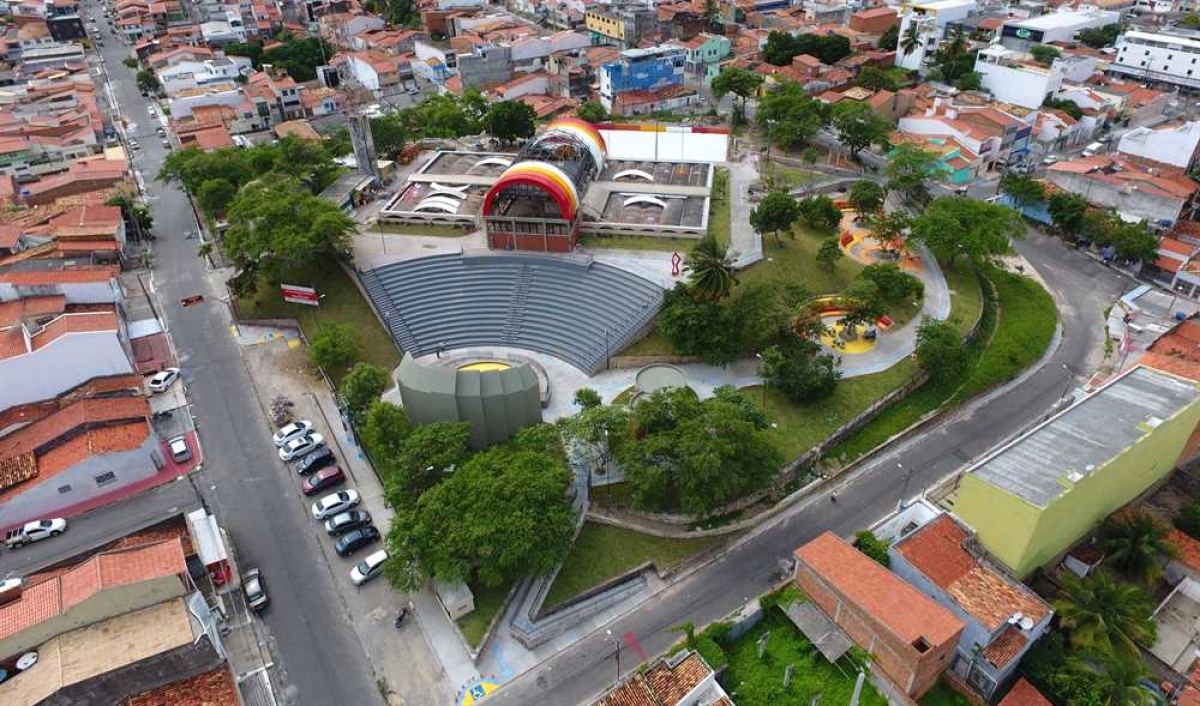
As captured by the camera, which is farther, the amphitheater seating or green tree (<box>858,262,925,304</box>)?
green tree (<box>858,262,925,304</box>)

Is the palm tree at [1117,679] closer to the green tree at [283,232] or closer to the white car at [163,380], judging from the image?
the green tree at [283,232]

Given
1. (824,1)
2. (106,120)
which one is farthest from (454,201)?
(824,1)

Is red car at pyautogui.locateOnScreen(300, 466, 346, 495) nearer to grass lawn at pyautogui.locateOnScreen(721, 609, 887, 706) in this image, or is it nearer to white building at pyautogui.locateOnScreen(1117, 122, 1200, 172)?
grass lawn at pyautogui.locateOnScreen(721, 609, 887, 706)

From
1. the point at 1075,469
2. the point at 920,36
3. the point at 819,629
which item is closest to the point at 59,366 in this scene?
the point at 819,629

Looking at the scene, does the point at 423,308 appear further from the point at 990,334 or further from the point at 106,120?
the point at 106,120

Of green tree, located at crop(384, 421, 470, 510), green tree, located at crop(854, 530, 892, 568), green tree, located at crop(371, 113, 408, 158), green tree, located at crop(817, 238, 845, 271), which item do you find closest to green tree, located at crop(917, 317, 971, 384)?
green tree, located at crop(817, 238, 845, 271)
